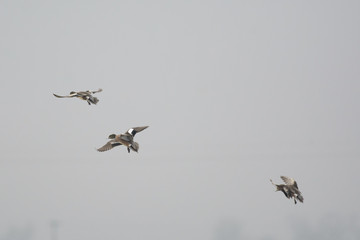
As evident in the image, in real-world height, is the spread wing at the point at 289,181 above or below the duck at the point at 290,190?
above

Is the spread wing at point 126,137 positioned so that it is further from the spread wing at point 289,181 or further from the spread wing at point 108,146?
the spread wing at point 289,181

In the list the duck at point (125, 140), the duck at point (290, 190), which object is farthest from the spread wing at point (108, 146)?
the duck at point (290, 190)

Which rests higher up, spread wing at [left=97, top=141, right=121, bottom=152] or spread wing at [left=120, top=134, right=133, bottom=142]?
spread wing at [left=97, top=141, right=121, bottom=152]

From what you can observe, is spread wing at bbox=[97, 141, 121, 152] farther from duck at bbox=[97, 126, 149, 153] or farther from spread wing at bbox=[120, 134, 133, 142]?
spread wing at bbox=[120, 134, 133, 142]

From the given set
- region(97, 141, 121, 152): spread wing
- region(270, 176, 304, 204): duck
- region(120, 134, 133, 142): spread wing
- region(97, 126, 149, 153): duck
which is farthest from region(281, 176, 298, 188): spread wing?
region(97, 141, 121, 152): spread wing

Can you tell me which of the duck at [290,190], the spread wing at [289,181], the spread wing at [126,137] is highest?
the spread wing at [126,137]

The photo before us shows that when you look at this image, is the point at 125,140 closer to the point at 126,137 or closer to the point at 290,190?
the point at 126,137

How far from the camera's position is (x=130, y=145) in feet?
174

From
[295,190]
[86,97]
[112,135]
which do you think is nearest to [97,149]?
[112,135]

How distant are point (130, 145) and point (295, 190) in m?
14.9

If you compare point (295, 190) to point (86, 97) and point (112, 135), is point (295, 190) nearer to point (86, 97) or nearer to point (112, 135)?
point (112, 135)

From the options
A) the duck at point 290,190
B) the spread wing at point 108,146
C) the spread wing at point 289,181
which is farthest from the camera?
the spread wing at point 289,181

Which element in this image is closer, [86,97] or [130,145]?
[130,145]

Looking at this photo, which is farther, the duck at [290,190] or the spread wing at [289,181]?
the spread wing at [289,181]
